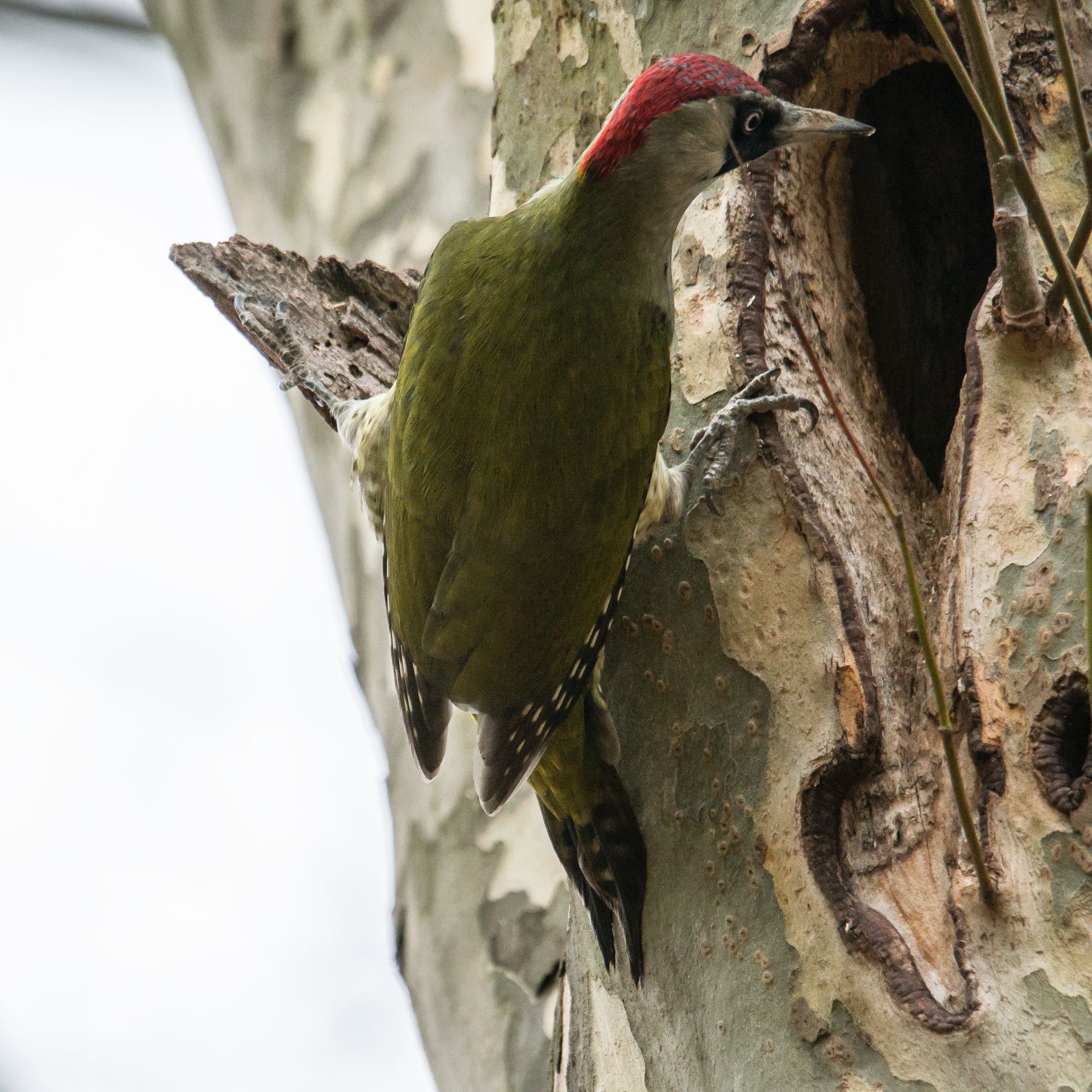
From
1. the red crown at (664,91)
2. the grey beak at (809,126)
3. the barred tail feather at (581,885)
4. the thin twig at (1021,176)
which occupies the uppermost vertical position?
the red crown at (664,91)

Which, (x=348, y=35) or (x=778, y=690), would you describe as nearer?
(x=778, y=690)

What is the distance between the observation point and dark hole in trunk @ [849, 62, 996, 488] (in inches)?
84.7

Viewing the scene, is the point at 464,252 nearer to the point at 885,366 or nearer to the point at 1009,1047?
the point at 885,366

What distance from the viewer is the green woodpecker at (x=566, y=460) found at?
5.96ft

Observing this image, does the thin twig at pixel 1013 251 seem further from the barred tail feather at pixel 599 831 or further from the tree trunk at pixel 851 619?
the barred tail feather at pixel 599 831

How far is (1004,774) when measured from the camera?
57.3 inches

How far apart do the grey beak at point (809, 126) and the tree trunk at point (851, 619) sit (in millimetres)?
86

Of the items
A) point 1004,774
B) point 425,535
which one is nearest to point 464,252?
point 425,535

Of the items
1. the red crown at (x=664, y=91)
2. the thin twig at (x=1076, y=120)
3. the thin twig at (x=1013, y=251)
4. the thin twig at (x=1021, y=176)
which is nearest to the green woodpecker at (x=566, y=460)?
the red crown at (x=664, y=91)

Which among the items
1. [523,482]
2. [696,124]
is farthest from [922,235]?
[523,482]

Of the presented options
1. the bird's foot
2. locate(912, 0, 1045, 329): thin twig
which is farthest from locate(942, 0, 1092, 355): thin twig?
the bird's foot

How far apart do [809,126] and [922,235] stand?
51 cm

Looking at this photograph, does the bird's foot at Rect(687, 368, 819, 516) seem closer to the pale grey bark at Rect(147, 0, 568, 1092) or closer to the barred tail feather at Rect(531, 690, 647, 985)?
the barred tail feather at Rect(531, 690, 647, 985)

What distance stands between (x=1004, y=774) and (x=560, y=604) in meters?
0.66
